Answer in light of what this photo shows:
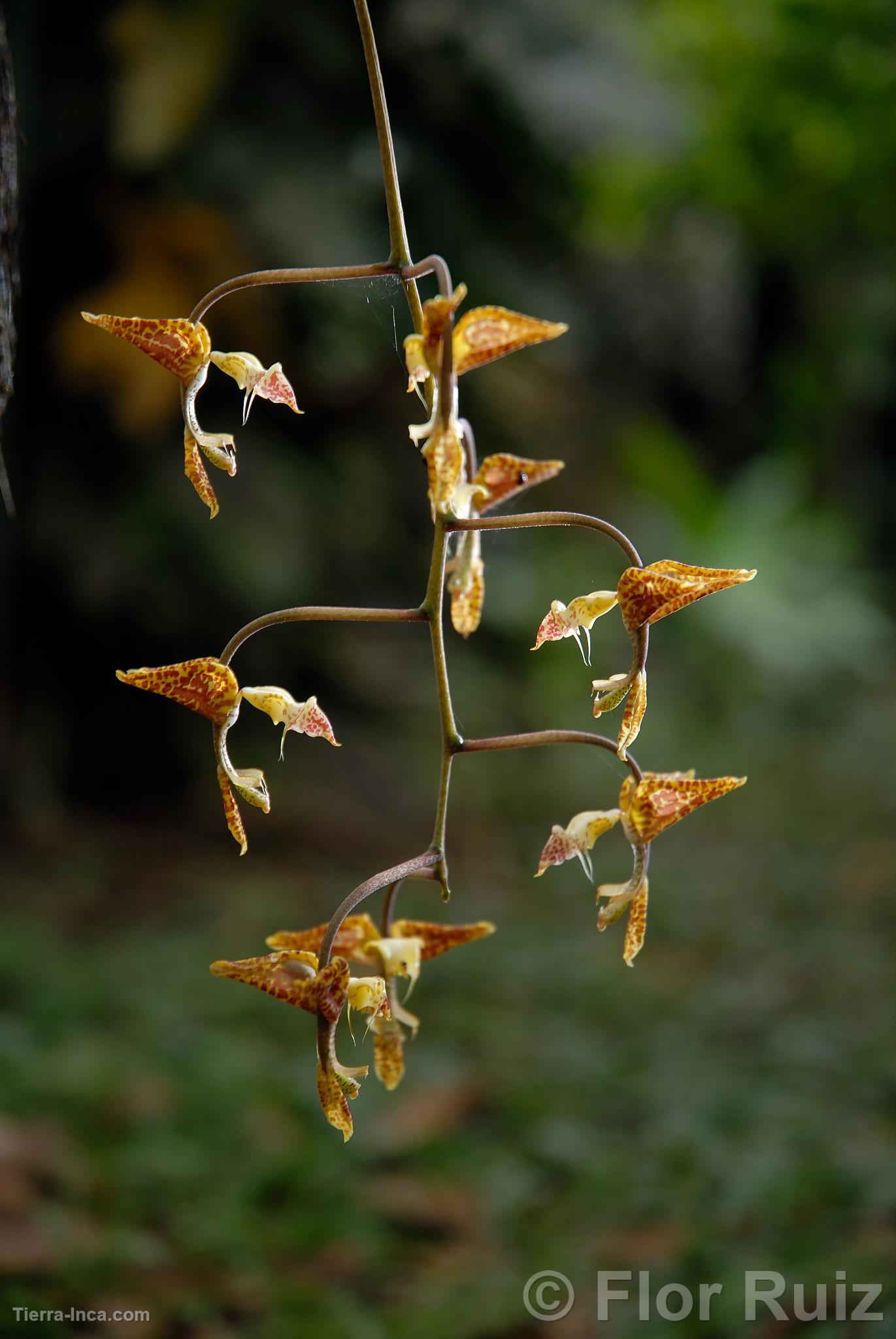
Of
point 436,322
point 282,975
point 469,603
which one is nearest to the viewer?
point 436,322

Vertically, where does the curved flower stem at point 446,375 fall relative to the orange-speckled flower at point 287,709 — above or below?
above

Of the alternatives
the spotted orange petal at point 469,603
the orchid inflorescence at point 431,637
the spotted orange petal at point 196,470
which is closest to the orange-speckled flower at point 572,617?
the orchid inflorescence at point 431,637

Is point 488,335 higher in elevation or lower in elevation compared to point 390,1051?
higher

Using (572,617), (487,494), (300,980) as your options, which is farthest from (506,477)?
(300,980)

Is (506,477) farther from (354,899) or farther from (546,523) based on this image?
(354,899)

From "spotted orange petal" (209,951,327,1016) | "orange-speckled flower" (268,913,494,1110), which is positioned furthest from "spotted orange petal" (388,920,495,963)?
"spotted orange petal" (209,951,327,1016)

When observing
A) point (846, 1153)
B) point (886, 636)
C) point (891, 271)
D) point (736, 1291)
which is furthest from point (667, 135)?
point (886, 636)

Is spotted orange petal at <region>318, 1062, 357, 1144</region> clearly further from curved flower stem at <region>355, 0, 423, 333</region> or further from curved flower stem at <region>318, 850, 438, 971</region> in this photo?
curved flower stem at <region>355, 0, 423, 333</region>

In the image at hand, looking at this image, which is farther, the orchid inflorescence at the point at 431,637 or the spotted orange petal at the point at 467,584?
the spotted orange petal at the point at 467,584

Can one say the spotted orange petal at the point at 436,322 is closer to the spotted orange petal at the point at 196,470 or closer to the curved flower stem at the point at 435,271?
the curved flower stem at the point at 435,271
